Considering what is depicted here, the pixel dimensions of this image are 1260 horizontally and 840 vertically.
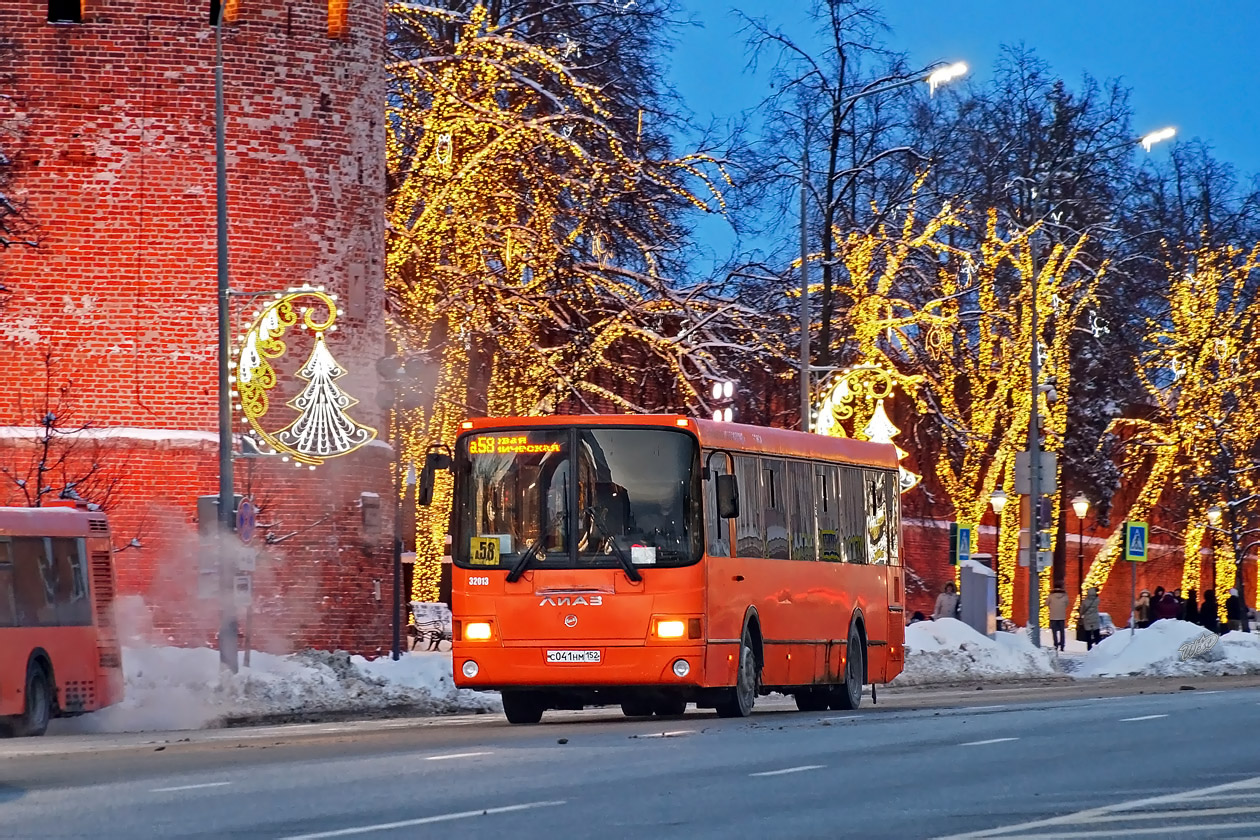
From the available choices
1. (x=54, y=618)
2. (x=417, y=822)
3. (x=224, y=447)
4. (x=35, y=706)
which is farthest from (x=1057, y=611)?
(x=417, y=822)

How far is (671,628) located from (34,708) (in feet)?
21.2

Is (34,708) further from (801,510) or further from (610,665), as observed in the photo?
(801,510)

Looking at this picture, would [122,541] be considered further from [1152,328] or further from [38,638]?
[1152,328]

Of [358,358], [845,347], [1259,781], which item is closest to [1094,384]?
[845,347]

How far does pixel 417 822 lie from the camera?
1253cm

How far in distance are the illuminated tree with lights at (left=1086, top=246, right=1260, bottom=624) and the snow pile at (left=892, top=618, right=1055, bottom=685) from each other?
53.0 ft

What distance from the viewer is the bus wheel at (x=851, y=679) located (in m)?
28.6

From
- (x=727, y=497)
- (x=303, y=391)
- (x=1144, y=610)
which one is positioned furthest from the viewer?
(x=1144, y=610)

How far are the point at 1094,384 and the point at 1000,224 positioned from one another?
514 cm

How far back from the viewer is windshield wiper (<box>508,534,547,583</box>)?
2412 cm

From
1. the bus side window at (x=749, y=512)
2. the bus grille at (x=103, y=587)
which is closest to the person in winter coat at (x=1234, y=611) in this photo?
the bus side window at (x=749, y=512)

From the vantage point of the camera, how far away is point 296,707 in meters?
28.4

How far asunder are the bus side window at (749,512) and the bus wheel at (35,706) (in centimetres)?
706

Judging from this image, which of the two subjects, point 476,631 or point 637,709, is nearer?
point 476,631
